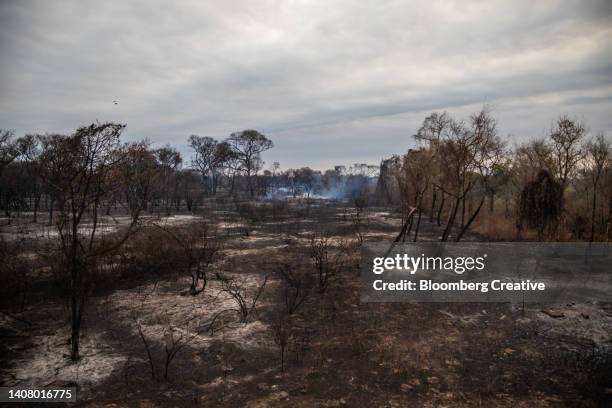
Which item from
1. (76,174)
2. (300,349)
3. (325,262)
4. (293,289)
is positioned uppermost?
(76,174)

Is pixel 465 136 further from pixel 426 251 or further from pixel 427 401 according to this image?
pixel 427 401

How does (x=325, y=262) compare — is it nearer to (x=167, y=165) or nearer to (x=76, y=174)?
(x=76, y=174)

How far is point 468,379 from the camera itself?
5344 millimetres

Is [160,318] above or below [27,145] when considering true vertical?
below

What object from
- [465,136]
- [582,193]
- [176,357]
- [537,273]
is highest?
[465,136]

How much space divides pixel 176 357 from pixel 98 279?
5.70 m

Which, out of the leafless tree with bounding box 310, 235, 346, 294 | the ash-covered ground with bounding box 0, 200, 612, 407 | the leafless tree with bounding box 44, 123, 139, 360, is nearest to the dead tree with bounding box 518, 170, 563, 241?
the ash-covered ground with bounding box 0, 200, 612, 407

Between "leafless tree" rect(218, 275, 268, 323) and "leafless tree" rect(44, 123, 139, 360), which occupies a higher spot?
"leafless tree" rect(44, 123, 139, 360)

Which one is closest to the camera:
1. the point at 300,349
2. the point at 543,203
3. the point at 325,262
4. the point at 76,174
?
the point at 76,174

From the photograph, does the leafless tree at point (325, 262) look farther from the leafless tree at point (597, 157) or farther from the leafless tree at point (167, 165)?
the leafless tree at point (167, 165)

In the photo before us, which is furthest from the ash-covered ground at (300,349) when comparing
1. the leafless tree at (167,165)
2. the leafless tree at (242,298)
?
the leafless tree at (167,165)

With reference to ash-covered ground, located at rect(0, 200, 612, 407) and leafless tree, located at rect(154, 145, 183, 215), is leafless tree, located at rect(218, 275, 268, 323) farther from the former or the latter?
leafless tree, located at rect(154, 145, 183, 215)

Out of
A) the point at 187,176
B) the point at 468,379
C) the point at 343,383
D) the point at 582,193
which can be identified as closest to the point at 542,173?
the point at 582,193

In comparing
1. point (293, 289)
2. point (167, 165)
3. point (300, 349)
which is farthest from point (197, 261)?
point (167, 165)
